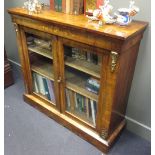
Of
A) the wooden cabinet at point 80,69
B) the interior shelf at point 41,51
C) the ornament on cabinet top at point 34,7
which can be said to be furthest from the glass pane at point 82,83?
the ornament on cabinet top at point 34,7

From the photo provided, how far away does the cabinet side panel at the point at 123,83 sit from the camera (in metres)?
1.21

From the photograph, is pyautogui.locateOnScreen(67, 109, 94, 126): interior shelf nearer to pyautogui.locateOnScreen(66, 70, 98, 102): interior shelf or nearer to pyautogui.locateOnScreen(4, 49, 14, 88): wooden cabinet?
pyautogui.locateOnScreen(66, 70, 98, 102): interior shelf

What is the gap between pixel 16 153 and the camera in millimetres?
1530

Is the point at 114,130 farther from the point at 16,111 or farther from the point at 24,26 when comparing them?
the point at 24,26

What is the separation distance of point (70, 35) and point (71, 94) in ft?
1.85

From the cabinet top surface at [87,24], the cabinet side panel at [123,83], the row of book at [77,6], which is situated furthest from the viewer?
the row of book at [77,6]

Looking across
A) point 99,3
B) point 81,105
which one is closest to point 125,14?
point 99,3

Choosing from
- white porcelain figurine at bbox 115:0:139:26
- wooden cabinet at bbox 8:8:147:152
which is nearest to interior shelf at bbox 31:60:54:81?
wooden cabinet at bbox 8:8:147:152

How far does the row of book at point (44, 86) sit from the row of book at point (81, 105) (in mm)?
203

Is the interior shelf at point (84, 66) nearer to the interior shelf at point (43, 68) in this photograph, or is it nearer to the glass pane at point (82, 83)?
the glass pane at point (82, 83)

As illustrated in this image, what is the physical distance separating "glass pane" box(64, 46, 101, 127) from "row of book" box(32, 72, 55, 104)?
0.20 metres

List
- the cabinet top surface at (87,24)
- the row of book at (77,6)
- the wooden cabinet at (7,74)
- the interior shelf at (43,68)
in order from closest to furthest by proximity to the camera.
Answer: the cabinet top surface at (87,24)
the row of book at (77,6)
the interior shelf at (43,68)
the wooden cabinet at (7,74)
